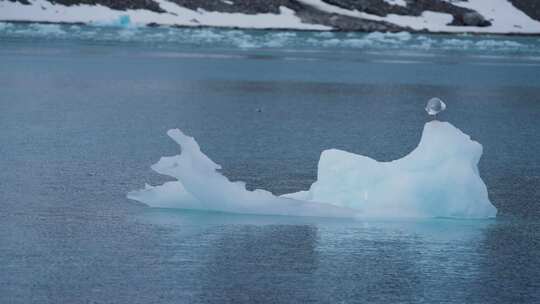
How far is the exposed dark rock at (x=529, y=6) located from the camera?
9738cm

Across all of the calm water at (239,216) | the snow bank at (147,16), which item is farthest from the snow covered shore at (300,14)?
the calm water at (239,216)

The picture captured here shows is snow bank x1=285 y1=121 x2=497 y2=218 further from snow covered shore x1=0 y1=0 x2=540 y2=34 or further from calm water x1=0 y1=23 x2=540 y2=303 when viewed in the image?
snow covered shore x1=0 y1=0 x2=540 y2=34

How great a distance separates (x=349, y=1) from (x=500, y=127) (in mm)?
82424

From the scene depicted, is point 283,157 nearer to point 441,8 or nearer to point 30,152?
point 30,152

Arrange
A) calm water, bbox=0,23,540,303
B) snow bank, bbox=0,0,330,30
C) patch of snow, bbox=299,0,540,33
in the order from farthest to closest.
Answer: patch of snow, bbox=299,0,540,33
snow bank, bbox=0,0,330,30
calm water, bbox=0,23,540,303

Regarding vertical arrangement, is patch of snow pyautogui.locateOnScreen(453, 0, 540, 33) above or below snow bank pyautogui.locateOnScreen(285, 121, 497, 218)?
below

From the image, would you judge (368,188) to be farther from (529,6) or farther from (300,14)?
(529,6)

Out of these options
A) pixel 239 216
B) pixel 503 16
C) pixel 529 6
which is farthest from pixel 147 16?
pixel 239 216

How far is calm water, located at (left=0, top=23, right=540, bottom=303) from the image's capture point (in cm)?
616

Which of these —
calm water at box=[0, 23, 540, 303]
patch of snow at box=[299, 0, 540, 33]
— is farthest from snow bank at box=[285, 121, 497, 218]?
patch of snow at box=[299, 0, 540, 33]

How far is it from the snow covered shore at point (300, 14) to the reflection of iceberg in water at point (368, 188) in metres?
70.6

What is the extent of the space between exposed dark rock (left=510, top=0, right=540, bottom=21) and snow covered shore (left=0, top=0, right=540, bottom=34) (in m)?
0.08

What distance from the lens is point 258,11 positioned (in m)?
90.7

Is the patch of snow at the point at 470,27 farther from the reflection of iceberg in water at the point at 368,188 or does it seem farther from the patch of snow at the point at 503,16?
the reflection of iceberg in water at the point at 368,188
